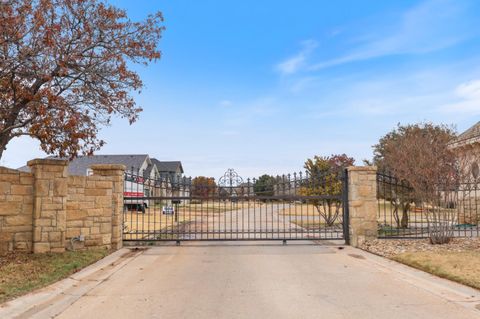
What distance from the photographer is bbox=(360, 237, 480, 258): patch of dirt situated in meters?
11.1

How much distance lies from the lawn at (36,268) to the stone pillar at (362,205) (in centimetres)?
708

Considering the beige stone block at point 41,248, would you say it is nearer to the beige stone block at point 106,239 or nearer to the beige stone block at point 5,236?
the beige stone block at point 5,236

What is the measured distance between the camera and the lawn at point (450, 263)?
25.5 ft

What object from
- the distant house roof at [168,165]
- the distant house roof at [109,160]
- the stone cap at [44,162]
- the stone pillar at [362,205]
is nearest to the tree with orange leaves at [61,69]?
the stone cap at [44,162]

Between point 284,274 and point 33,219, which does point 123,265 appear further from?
point 284,274

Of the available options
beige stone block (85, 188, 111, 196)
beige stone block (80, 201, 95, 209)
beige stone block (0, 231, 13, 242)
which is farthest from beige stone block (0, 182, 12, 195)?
beige stone block (85, 188, 111, 196)

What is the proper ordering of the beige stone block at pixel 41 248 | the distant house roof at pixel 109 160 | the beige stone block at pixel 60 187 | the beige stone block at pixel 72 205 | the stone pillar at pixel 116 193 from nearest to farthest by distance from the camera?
the beige stone block at pixel 41 248 < the beige stone block at pixel 60 187 < the beige stone block at pixel 72 205 < the stone pillar at pixel 116 193 < the distant house roof at pixel 109 160

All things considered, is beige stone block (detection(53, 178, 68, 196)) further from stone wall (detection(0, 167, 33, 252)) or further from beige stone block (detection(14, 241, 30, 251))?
beige stone block (detection(14, 241, 30, 251))

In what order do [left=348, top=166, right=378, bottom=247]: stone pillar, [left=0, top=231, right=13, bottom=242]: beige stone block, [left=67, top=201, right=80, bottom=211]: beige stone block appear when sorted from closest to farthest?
[left=0, top=231, right=13, bottom=242]: beige stone block → [left=67, top=201, right=80, bottom=211]: beige stone block → [left=348, top=166, right=378, bottom=247]: stone pillar

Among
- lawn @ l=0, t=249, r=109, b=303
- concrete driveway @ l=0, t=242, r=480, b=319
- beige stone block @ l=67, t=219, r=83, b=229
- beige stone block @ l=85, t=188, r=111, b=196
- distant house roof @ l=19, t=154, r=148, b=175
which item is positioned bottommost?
concrete driveway @ l=0, t=242, r=480, b=319

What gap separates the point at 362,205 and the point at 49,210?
8596 millimetres

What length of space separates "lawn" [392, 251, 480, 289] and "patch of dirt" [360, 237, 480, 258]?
0.64m

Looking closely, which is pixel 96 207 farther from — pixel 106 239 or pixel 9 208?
pixel 9 208

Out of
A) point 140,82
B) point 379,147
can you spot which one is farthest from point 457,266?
point 379,147
